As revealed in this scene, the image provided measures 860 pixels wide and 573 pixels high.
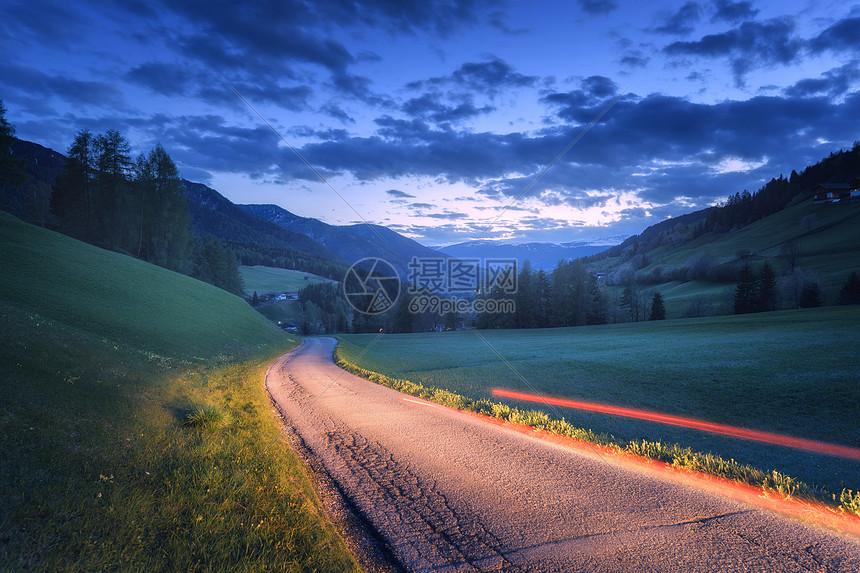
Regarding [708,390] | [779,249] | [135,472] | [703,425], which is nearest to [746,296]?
[708,390]

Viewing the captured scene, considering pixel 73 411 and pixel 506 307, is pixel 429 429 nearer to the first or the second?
pixel 73 411

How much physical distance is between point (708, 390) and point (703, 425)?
5616 mm

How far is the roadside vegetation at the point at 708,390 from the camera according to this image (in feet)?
30.0

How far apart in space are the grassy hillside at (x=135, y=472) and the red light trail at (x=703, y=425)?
13.3 m

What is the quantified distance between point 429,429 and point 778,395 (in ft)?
62.2

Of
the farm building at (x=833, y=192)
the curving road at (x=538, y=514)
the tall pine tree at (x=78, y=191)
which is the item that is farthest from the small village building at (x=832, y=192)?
the tall pine tree at (x=78, y=191)

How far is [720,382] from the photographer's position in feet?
66.4

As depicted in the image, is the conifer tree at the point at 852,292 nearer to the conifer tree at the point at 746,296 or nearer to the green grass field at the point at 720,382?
the conifer tree at the point at 746,296

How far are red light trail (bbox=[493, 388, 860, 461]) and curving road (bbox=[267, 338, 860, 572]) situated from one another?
10407 mm

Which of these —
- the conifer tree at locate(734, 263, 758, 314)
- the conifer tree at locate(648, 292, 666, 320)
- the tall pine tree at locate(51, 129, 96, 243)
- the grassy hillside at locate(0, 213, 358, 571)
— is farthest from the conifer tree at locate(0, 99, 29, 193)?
the conifer tree at locate(734, 263, 758, 314)

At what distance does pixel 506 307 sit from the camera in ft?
263

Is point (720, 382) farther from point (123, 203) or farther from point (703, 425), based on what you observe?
point (123, 203)

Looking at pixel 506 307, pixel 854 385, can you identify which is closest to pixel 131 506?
pixel 854 385

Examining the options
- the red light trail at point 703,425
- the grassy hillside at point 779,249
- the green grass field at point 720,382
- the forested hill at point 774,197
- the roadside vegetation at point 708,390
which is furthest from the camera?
the forested hill at point 774,197
